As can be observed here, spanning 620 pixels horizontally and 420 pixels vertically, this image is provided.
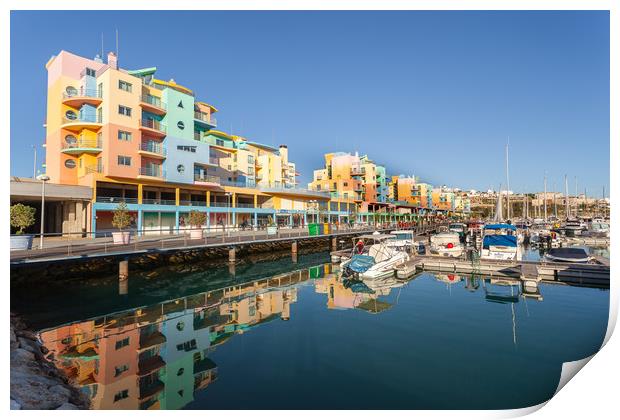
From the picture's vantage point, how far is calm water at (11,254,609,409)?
8005 mm

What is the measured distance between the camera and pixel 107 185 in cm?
3662

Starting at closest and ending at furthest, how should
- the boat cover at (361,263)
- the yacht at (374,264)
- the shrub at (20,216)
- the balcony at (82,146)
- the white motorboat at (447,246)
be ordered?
the shrub at (20,216) < the yacht at (374,264) < the boat cover at (361,263) < the white motorboat at (447,246) < the balcony at (82,146)

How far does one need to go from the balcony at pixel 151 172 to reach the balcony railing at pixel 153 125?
4500 millimetres

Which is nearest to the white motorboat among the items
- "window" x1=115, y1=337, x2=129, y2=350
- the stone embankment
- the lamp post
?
"window" x1=115, y1=337, x2=129, y2=350

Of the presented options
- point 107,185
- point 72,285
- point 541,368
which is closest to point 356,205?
point 107,185

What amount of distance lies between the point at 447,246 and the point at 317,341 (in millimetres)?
21095

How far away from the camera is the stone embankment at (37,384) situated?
21.6 ft

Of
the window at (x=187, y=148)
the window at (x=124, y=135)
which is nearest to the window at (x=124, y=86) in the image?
the window at (x=124, y=135)

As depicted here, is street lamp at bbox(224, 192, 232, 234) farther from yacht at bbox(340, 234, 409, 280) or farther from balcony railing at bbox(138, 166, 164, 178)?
yacht at bbox(340, 234, 409, 280)

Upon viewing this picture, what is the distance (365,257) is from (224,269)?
11.5 m

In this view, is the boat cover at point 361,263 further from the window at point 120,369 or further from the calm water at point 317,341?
the window at point 120,369

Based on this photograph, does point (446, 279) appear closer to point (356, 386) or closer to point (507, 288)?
point (507, 288)

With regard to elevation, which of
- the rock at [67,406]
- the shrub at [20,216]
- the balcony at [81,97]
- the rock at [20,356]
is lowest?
the rock at [67,406]

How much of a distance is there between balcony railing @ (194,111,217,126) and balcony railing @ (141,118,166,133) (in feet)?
23.2
